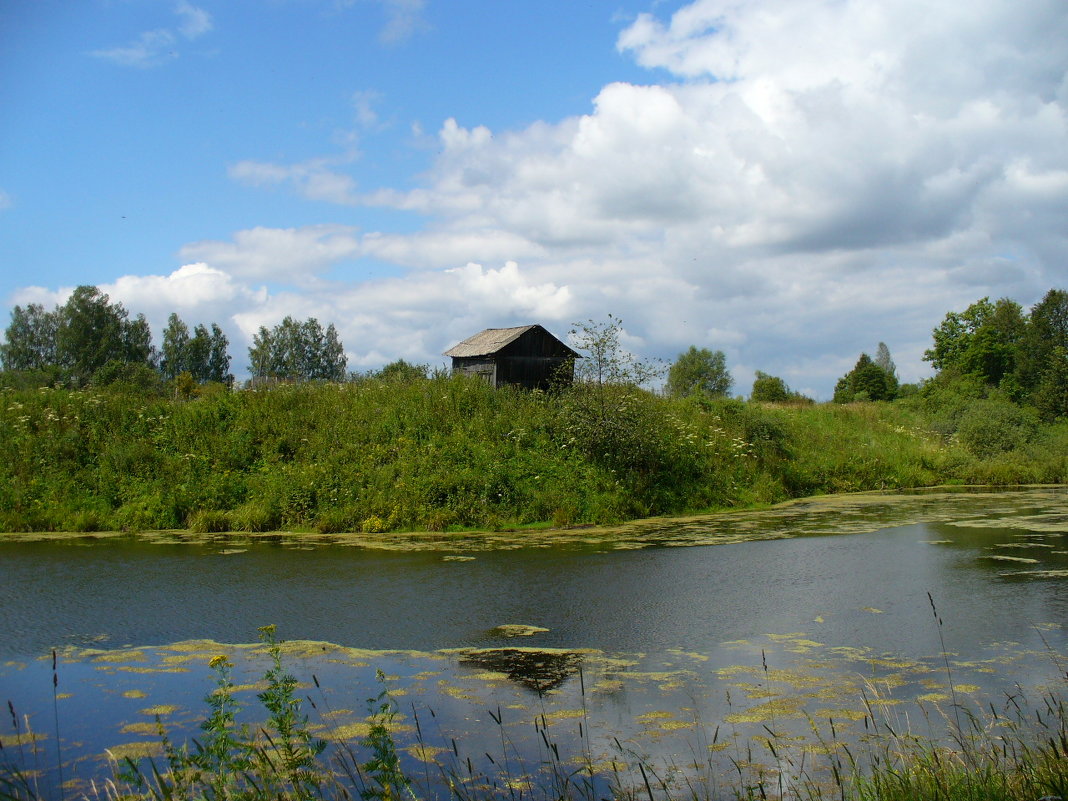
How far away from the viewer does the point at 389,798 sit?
12.5 ft

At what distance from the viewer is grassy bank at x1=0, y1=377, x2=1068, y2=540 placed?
18.5m

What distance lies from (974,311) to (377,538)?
66248mm

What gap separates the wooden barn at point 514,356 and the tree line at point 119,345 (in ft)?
85.8

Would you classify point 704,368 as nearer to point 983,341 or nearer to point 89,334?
point 983,341

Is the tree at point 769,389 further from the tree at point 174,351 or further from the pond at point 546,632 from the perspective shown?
the tree at point 174,351

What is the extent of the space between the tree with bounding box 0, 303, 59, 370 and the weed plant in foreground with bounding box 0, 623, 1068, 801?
7002cm

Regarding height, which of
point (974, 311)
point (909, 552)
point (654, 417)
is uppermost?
point (974, 311)

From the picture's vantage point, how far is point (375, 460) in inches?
795

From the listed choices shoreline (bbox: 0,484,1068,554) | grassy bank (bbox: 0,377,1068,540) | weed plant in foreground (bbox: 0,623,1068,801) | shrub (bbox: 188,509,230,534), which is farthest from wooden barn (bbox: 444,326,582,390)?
weed plant in foreground (bbox: 0,623,1068,801)

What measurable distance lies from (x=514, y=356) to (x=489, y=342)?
4.19 ft

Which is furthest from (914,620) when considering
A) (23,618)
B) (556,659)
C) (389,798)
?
(23,618)

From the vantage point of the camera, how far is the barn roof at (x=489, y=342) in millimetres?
29447

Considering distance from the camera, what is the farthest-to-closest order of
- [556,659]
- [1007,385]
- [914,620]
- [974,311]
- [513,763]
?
[974,311] < [1007,385] < [914,620] < [556,659] < [513,763]

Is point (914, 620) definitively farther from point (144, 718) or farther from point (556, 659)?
point (144, 718)
